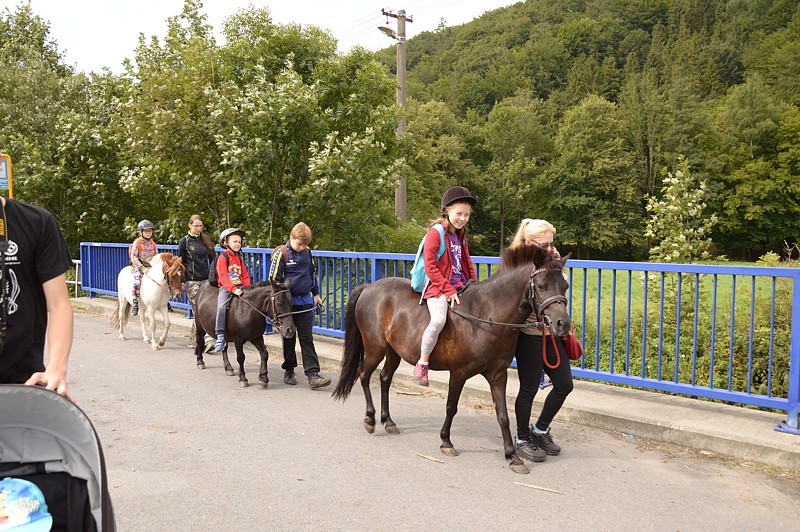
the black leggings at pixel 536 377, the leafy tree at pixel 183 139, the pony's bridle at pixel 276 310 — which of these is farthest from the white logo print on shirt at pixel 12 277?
the leafy tree at pixel 183 139

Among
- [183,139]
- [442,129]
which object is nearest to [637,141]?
[442,129]

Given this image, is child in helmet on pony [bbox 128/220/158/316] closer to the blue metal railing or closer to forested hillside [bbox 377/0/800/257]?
the blue metal railing

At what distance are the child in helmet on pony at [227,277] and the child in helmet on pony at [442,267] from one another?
12.1ft

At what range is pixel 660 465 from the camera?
525 cm

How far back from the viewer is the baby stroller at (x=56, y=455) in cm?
242

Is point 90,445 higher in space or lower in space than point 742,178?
lower

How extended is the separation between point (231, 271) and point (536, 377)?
4.95m

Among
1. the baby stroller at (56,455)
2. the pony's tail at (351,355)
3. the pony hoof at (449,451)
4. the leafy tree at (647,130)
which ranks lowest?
the pony hoof at (449,451)

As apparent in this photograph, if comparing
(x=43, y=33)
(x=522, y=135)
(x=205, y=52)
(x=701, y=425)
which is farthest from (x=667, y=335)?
(x=522, y=135)

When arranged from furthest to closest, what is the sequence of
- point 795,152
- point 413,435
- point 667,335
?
1. point 795,152
2. point 667,335
3. point 413,435

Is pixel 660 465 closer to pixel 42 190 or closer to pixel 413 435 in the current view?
pixel 413 435

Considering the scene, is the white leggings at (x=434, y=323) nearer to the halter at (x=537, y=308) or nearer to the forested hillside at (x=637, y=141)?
the halter at (x=537, y=308)

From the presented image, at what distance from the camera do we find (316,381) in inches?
315

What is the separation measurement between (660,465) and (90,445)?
430cm
